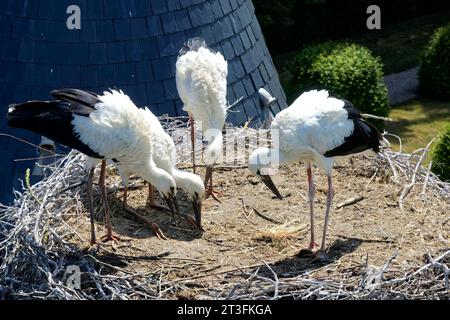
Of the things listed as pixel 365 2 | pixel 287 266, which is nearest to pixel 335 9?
pixel 365 2

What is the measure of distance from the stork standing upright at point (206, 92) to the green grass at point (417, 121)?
8.57 metres

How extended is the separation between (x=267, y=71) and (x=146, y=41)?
83.9 inches

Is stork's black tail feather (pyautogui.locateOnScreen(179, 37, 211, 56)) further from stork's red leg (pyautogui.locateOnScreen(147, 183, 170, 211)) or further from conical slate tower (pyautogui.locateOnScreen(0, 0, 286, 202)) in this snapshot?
stork's red leg (pyautogui.locateOnScreen(147, 183, 170, 211))

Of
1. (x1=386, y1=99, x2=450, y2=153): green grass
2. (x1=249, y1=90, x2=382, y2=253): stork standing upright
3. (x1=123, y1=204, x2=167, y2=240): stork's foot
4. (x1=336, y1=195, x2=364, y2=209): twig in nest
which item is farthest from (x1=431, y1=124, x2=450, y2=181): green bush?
(x1=123, y1=204, x2=167, y2=240): stork's foot

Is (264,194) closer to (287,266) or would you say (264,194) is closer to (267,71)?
(287,266)

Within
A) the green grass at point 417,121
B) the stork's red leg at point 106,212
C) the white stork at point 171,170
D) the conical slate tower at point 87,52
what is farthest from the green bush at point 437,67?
Answer: the stork's red leg at point 106,212

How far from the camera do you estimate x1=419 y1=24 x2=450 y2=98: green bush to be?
2112 centimetres

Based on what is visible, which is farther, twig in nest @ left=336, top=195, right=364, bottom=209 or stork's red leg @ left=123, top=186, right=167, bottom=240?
twig in nest @ left=336, top=195, right=364, bottom=209

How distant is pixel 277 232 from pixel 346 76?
27.3ft

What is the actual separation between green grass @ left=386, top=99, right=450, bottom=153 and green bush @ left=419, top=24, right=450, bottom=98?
25 cm

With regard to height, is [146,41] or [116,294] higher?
[146,41]

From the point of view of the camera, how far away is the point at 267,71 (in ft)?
46.9

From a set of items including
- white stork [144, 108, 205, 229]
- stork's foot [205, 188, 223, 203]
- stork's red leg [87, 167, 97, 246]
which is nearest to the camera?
stork's red leg [87, 167, 97, 246]

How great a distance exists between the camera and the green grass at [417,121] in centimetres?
1974
